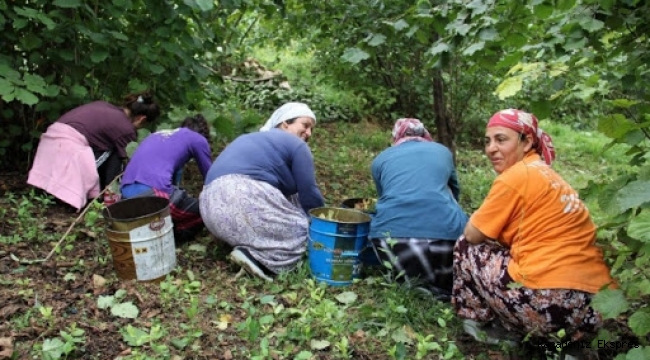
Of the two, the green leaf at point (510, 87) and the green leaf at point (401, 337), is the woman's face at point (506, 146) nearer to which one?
the green leaf at point (510, 87)

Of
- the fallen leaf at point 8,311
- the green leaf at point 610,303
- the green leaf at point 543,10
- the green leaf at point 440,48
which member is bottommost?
the fallen leaf at point 8,311

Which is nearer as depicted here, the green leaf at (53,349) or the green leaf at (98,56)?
the green leaf at (53,349)

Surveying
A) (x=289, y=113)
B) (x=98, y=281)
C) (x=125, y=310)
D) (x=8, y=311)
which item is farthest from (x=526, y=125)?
(x=8, y=311)

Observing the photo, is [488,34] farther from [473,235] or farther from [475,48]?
[473,235]

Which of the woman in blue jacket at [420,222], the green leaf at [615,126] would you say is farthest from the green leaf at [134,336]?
the green leaf at [615,126]

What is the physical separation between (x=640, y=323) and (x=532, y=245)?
65cm

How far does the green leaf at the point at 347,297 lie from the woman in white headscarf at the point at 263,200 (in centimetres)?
49

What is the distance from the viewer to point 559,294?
261 cm

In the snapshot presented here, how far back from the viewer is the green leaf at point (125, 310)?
294cm

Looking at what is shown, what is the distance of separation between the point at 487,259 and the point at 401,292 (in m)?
0.70

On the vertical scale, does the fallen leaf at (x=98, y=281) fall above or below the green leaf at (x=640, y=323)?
below

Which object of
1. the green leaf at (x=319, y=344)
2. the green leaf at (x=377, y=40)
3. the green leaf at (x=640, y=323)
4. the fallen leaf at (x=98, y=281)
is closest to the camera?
the green leaf at (x=640, y=323)

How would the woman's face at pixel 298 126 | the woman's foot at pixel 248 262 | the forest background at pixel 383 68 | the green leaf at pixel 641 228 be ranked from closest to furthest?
1. the green leaf at pixel 641 228
2. the forest background at pixel 383 68
3. the woman's foot at pixel 248 262
4. the woman's face at pixel 298 126

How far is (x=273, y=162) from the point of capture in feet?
12.3
